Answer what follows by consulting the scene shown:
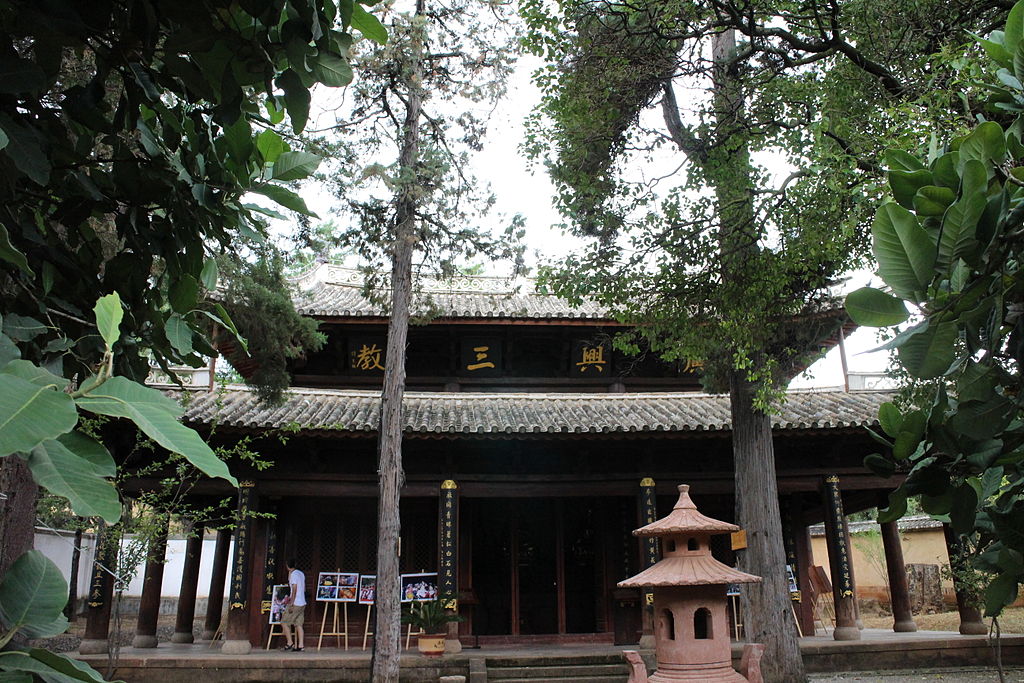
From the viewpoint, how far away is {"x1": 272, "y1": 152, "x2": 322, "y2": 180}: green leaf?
1.64m

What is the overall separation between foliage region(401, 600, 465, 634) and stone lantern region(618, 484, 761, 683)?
4.11 meters

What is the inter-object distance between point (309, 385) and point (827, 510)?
8094mm

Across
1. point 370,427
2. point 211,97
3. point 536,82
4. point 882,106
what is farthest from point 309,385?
point 211,97

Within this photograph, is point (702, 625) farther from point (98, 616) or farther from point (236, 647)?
point (98, 616)

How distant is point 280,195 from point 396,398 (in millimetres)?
7060

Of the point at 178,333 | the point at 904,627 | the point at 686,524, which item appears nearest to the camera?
the point at 178,333

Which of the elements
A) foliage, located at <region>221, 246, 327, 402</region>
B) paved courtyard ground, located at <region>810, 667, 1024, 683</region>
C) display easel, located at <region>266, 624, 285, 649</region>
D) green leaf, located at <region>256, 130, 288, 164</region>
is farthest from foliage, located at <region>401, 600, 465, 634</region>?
green leaf, located at <region>256, 130, 288, 164</region>

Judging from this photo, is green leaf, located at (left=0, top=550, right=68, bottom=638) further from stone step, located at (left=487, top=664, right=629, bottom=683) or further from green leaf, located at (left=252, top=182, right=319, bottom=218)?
stone step, located at (left=487, top=664, right=629, bottom=683)

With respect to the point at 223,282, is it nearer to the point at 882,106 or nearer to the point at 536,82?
the point at 536,82

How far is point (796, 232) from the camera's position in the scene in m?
7.19

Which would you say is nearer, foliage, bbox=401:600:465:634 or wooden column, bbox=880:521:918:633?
foliage, bbox=401:600:465:634

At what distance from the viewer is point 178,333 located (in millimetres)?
1842

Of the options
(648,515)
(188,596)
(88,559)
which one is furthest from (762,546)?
(88,559)

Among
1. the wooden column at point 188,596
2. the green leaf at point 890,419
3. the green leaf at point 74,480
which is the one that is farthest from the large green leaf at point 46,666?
the wooden column at point 188,596
